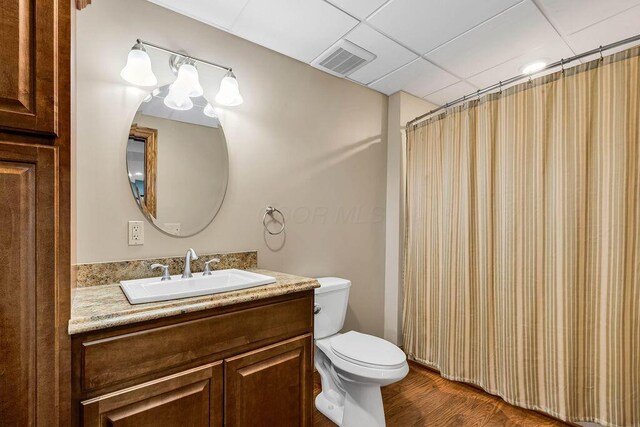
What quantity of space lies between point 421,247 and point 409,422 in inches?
46.6

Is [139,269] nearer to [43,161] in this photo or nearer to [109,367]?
[109,367]

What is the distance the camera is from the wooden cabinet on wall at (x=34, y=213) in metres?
0.74

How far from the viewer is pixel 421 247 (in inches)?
93.8

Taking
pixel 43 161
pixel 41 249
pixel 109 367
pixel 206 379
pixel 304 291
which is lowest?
pixel 206 379

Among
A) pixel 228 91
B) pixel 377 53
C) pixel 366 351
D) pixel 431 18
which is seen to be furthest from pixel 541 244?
pixel 228 91

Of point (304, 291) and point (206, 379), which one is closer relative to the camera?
point (206, 379)

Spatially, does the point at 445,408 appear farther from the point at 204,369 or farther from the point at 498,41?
the point at 498,41

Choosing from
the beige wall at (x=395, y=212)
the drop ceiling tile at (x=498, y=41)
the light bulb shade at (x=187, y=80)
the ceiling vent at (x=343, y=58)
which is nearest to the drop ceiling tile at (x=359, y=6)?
the ceiling vent at (x=343, y=58)

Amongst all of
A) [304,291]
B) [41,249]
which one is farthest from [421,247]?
[41,249]

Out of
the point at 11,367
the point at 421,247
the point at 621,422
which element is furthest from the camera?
the point at 421,247

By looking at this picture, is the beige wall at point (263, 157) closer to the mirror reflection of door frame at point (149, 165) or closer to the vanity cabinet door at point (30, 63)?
the mirror reflection of door frame at point (149, 165)

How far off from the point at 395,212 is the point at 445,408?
1414 millimetres

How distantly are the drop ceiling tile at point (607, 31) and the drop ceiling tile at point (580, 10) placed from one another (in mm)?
57

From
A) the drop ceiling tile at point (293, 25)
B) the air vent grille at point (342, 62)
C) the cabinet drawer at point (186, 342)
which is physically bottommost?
the cabinet drawer at point (186, 342)
